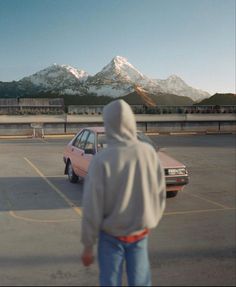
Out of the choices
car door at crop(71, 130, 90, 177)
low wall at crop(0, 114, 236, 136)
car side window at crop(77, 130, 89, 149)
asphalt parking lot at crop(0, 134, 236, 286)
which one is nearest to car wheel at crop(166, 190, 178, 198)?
asphalt parking lot at crop(0, 134, 236, 286)

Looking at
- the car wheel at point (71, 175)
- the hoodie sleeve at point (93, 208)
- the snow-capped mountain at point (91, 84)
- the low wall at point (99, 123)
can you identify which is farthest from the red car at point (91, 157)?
the snow-capped mountain at point (91, 84)

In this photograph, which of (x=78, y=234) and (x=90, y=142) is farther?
(x=90, y=142)

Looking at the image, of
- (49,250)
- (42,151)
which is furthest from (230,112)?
(49,250)

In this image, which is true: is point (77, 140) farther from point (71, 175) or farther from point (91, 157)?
point (91, 157)

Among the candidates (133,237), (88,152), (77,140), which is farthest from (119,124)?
(77,140)

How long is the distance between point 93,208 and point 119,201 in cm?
18

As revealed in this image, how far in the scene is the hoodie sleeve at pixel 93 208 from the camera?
2.85 m

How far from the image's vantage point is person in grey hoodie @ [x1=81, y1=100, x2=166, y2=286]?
288cm

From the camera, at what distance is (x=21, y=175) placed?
1299 centimetres

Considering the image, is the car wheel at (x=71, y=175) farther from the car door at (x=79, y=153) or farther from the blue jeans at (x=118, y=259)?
the blue jeans at (x=118, y=259)

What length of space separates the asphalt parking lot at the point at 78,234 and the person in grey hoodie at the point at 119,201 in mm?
1919

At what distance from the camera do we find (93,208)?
2.86 m

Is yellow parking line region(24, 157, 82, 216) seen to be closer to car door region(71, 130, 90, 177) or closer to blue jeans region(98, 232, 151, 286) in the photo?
car door region(71, 130, 90, 177)

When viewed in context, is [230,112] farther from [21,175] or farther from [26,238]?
[26,238]
